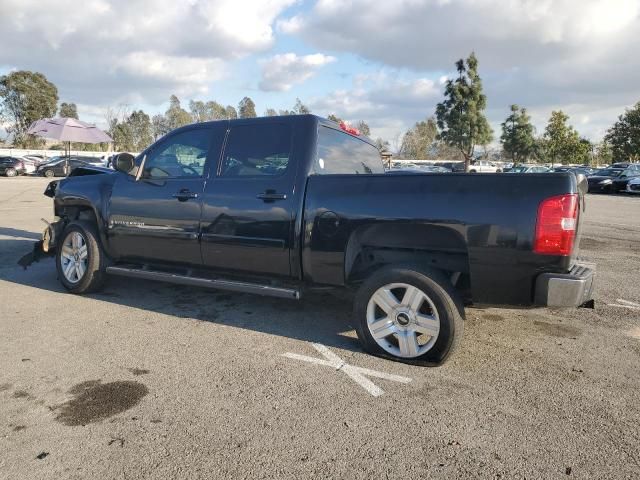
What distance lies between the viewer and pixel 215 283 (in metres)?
4.36

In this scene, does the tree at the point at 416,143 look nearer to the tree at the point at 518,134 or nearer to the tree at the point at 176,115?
the tree at the point at 518,134

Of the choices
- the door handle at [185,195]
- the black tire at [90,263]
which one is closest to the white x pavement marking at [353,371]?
the door handle at [185,195]

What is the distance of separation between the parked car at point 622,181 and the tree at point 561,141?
2907 centimetres

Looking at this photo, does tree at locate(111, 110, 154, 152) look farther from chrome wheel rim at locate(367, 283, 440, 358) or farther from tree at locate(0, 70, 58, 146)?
chrome wheel rim at locate(367, 283, 440, 358)

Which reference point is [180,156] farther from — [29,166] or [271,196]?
[29,166]

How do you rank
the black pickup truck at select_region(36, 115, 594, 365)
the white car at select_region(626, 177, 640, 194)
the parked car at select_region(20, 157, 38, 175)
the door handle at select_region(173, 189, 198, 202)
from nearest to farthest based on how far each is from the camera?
the black pickup truck at select_region(36, 115, 594, 365), the door handle at select_region(173, 189, 198, 202), the white car at select_region(626, 177, 640, 194), the parked car at select_region(20, 157, 38, 175)

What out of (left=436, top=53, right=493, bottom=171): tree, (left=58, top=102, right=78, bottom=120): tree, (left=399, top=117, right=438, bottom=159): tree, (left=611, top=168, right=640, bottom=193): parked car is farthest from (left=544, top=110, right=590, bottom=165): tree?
(left=58, top=102, right=78, bottom=120): tree

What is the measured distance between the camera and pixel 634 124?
50.6 meters

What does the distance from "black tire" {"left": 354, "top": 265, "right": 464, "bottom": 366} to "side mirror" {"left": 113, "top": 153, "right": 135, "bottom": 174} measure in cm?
288

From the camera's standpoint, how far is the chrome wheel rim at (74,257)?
534 centimetres

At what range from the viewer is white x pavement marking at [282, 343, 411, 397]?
3.27m

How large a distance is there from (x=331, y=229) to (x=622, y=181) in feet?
93.7

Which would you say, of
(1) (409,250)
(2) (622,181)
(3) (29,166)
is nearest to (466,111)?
(2) (622,181)

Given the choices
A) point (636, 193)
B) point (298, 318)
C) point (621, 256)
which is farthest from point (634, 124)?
point (298, 318)
